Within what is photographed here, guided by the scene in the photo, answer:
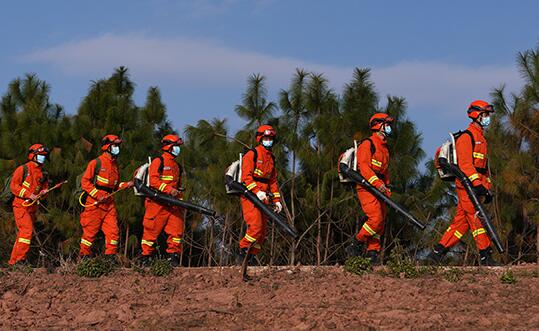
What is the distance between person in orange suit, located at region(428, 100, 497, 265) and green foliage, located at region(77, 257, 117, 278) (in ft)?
14.1

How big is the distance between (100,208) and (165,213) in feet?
3.25

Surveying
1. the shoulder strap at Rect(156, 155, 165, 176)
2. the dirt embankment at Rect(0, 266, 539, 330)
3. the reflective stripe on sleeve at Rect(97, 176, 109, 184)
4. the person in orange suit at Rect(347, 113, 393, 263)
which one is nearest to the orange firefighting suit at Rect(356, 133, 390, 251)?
the person in orange suit at Rect(347, 113, 393, 263)

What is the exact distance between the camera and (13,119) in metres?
22.4

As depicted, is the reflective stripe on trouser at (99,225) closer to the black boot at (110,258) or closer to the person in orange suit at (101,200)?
the person in orange suit at (101,200)

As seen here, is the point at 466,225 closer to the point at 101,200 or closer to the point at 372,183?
the point at 372,183

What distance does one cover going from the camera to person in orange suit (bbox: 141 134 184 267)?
13.8 meters

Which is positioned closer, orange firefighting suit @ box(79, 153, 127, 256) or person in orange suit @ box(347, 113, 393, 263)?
person in orange suit @ box(347, 113, 393, 263)

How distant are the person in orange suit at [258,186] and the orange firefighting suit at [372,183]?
1.17 m

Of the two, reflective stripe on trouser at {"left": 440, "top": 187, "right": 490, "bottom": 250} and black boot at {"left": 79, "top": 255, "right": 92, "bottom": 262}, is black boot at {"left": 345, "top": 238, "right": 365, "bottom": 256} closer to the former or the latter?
reflective stripe on trouser at {"left": 440, "top": 187, "right": 490, "bottom": 250}

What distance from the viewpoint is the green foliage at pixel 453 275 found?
11.4 m

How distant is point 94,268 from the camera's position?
41.8ft

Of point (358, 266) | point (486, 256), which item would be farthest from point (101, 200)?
point (486, 256)

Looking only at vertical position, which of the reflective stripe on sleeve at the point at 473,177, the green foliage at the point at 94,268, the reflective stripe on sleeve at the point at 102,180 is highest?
the reflective stripe on sleeve at the point at 473,177

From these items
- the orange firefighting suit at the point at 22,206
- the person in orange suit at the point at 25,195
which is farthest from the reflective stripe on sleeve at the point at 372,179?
the orange firefighting suit at the point at 22,206
